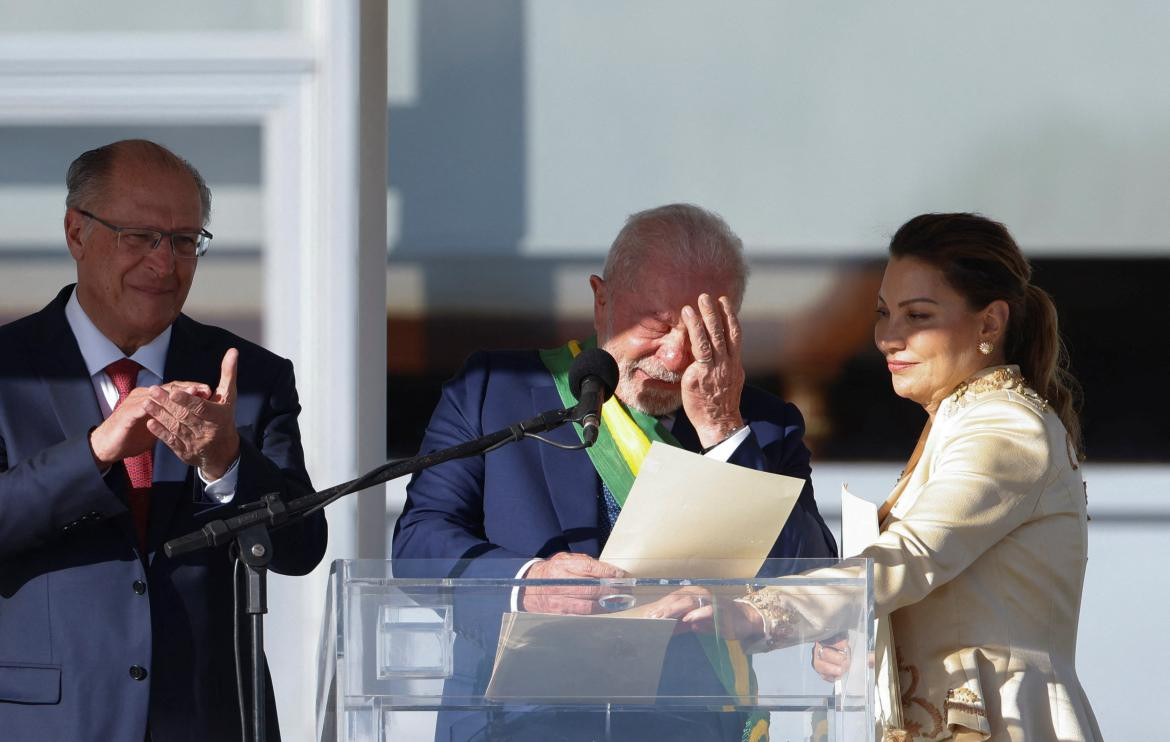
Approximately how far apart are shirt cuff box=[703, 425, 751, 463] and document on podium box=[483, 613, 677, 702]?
0.57 m

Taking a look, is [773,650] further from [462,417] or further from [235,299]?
[235,299]

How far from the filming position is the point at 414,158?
4.51 m

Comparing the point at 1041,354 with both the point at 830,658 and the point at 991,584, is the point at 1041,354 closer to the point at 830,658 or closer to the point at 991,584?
the point at 991,584

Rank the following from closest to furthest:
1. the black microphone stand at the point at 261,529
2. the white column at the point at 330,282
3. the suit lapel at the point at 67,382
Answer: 1. the black microphone stand at the point at 261,529
2. the suit lapel at the point at 67,382
3. the white column at the point at 330,282

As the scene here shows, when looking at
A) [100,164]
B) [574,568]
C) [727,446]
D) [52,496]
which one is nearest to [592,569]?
[574,568]

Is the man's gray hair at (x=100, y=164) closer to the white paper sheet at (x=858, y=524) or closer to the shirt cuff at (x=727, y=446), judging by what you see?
the shirt cuff at (x=727, y=446)

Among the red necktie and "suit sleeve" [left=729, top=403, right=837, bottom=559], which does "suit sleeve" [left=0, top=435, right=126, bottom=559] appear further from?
"suit sleeve" [left=729, top=403, right=837, bottom=559]

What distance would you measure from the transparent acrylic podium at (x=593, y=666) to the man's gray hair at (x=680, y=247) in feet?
2.61

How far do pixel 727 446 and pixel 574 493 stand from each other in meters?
0.30

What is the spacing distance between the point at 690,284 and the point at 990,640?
776 mm

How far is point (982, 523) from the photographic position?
233 cm

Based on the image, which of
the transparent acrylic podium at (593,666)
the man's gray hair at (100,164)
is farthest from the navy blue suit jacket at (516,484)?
the man's gray hair at (100,164)

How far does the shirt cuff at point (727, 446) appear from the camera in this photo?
241 cm

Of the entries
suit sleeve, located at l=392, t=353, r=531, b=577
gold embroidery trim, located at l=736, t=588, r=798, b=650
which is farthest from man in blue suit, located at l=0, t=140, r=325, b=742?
gold embroidery trim, located at l=736, t=588, r=798, b=650
